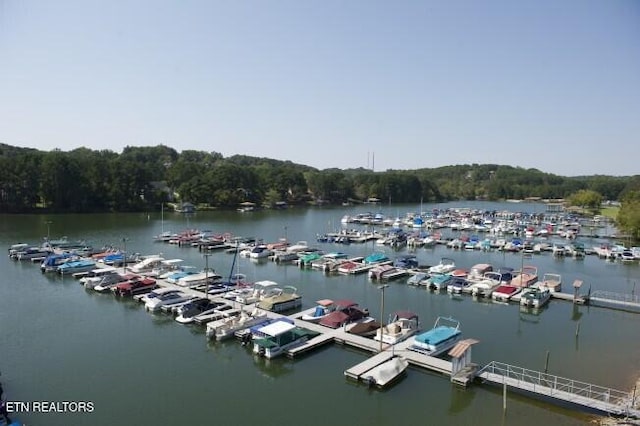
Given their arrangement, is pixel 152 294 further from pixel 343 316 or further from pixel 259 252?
pixel 259 252

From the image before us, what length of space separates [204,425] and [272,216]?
85.3 meters

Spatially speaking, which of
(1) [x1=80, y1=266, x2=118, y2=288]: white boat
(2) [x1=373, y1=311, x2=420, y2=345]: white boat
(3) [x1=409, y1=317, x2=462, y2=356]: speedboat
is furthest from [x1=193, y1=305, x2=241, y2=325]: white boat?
(1) [x1=80, y1=266, x2=118, y2=288]: white boat

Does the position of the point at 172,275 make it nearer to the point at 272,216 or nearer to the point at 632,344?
the point at 632,344

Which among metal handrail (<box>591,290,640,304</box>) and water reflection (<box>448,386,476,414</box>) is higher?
metal handrail (<box>591,290,640,304</box>)

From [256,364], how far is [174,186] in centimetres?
10274

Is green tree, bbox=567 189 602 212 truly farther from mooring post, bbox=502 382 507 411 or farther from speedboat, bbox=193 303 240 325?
mooring post, bbox=502 382 507 411

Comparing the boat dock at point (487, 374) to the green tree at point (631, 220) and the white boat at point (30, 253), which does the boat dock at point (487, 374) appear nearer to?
the white boat at point (30, 253)

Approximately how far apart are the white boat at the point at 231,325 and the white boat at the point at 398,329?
7.12m

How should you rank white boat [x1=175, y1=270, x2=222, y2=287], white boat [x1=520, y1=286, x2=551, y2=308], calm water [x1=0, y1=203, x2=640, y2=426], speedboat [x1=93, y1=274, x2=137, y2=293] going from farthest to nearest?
white boat [x1=175, y1=270, x2=222, y2=287]
speedboat [x1=93, y1=274, x2=137, y2=293]
white boat [x1=520, y1=286, x2=551, y2=308]
calm water [x1=0, y1=203, x2=640, y2=426]

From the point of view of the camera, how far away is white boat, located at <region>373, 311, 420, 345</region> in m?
24.2

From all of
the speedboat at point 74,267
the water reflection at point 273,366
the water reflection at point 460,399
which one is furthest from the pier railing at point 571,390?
the speedboat at point 74,267

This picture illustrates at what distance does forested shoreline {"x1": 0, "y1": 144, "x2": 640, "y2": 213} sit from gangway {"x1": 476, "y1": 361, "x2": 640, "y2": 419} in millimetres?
90028

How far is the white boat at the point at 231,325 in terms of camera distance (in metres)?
25.3

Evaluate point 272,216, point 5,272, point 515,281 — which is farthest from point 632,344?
point 272,216
